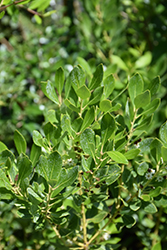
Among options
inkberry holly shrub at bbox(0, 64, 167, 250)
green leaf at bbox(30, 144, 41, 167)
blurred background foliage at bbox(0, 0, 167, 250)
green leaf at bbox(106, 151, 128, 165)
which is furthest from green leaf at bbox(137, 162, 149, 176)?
blurred background foliage at bbox(0, 0, 167, 250)

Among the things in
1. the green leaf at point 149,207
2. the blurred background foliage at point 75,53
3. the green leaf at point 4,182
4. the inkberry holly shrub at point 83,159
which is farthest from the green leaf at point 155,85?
the blurred background foliage at point 75,53

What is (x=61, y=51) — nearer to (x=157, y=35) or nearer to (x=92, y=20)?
(x=92, y=20)

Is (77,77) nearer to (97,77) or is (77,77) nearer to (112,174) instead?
(97,77)

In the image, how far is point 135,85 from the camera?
0.58 meters

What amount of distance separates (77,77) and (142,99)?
0.14 metres

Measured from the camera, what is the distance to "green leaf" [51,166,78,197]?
18.5 inches

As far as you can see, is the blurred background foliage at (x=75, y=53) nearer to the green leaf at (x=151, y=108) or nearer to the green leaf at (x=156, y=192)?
the green leaf at (x=151, y=108)

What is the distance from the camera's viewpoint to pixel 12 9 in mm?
763

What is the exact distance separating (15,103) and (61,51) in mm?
422

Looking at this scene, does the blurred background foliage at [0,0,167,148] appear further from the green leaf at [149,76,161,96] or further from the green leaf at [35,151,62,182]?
the green leaf at [35,151,62,182]

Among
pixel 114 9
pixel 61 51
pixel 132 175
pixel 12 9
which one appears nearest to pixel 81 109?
pixel 132 175

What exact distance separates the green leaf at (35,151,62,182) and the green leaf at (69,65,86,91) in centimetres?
16

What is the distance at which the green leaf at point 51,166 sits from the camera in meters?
0.47

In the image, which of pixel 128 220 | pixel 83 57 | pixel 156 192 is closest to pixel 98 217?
pixel 128 220
